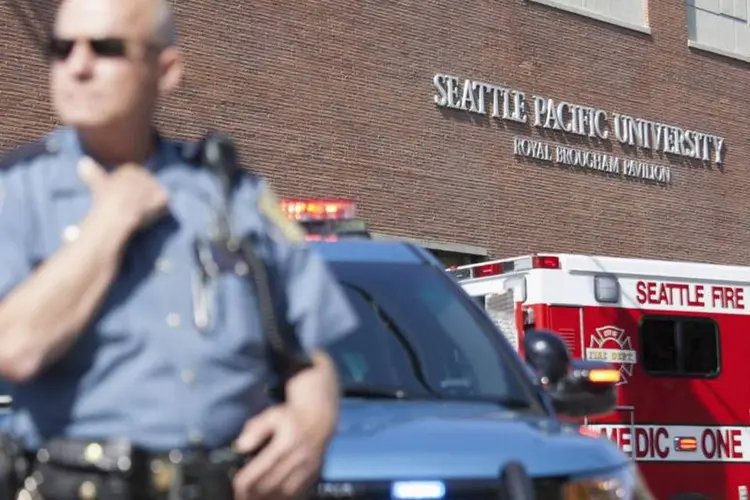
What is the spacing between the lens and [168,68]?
9.05 ft

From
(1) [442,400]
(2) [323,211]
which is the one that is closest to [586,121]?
(2) [323,211]

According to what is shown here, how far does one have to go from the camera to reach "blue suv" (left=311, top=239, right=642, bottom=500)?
3703 mm

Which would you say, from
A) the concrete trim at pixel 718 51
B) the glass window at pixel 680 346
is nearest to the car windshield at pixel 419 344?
the glass window at pixel 680 346

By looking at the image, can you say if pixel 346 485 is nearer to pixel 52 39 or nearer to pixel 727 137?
pixel 52 39

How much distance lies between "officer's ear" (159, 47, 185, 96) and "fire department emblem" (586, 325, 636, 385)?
8826 mm

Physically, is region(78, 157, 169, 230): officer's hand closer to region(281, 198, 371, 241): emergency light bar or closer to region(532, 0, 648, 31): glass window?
region(281, 198, 371, 241): emergency light bar

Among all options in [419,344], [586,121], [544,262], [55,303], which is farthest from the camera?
[586,121]

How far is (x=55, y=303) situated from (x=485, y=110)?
2127 cm

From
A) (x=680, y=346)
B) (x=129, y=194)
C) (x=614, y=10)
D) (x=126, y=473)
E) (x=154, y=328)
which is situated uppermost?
(x=614, y=10)

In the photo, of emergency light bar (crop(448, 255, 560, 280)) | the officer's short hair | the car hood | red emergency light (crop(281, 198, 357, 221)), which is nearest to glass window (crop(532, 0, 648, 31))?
emergency light bar (crop(448, 255, 560, 280))

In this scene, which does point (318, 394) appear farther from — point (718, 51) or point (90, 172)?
point (718, 51)

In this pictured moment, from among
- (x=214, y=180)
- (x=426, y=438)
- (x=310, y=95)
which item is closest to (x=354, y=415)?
(x=426, y=438)

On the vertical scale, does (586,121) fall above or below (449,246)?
above

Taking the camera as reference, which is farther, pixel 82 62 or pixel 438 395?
pixel 438 395
